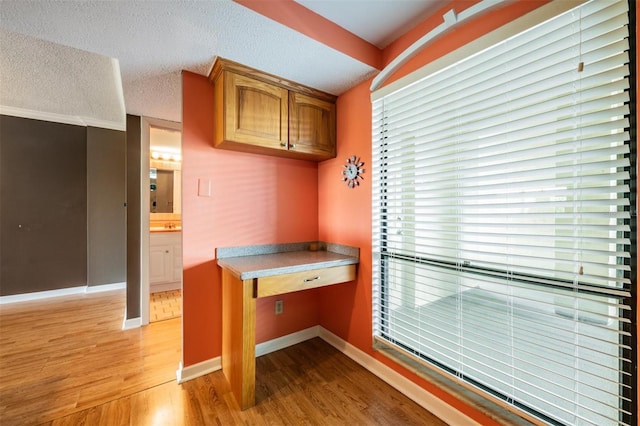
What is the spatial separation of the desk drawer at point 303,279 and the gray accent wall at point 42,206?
12.4 ft

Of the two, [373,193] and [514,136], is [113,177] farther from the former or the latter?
[514,136]

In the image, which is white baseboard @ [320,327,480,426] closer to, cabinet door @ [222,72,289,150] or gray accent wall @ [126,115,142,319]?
cabinet door @ [222,72,289,150]

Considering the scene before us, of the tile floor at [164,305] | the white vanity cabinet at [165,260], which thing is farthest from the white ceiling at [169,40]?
the tile floor at [164,305]

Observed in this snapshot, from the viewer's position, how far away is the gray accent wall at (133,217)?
278 cm

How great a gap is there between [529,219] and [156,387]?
8.37 feet

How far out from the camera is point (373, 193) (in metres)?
2.05

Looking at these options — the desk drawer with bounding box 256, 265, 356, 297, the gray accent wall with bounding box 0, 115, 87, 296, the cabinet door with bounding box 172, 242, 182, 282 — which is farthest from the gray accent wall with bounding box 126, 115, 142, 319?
the desk drawer with bounding box 256, 265, 356, 297

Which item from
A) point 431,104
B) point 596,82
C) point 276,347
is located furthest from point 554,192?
point 276,347

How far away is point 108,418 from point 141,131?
249 cm

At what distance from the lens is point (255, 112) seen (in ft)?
6.40

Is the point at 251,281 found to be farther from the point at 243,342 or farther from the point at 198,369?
the point at 198,369

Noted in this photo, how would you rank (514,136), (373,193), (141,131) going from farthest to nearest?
1. (141,131)
2. (373,193)
3. (514,136)

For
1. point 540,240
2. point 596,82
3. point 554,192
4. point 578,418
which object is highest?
point 596,82

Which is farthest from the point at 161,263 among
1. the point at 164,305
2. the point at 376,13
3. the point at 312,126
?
the point at 376,13
